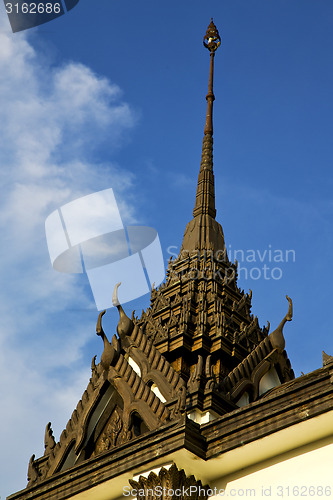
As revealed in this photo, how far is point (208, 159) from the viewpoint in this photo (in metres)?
34.6

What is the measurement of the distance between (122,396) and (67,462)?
86.4 inches

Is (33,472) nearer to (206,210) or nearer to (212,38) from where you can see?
(206,210)

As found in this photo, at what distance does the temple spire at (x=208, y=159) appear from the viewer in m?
32.3

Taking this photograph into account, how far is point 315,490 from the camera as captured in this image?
1487 cm

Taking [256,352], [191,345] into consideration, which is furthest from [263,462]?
[191,345]

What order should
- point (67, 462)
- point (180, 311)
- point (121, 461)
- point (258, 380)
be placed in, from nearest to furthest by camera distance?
point (121, 461) < point (67, 462) < point (258, 380) < point (180, 311)

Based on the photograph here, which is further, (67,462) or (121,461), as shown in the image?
(67,462)

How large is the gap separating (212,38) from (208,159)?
7.61 m

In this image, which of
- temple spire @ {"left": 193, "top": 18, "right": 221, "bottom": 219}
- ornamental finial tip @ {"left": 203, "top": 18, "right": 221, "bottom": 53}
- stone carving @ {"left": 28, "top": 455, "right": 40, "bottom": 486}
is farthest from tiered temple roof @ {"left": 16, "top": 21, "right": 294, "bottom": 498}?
ornamental finial tip @ {"left": 203, "top": 18, "right": 221, "bottom": 53}

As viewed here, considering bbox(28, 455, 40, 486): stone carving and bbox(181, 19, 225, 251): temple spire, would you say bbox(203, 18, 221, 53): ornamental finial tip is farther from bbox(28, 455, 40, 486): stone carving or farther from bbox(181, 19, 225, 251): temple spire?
bbox(28, 455, 40, 486): stone carving

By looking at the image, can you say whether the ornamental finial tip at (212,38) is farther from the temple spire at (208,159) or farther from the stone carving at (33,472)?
the stone carving at (33,472)

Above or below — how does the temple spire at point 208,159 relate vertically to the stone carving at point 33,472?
above

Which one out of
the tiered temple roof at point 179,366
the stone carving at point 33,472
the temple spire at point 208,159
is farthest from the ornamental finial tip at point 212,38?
the stone carving at point 33,472

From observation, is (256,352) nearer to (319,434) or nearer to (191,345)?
(191,345)
